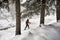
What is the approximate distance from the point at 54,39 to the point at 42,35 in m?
1.03

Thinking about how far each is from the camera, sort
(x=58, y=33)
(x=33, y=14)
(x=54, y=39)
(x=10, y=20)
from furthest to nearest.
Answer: (x=10, y=20)
(x=33, y=14)
(x=58, y=33)
(x=54, y=39)

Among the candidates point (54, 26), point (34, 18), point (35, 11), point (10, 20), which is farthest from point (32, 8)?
point (54, 26)

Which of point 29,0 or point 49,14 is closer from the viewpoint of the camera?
point 29,0

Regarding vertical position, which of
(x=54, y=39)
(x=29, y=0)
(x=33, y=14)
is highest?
(x=29, y=0)

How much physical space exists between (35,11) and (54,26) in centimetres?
985

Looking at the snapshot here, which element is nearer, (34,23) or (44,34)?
(44,34)

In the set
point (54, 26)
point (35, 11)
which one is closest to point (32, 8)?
point (35, 11)

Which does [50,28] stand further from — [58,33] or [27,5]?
[27,5]

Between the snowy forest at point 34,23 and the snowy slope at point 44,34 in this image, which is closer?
the snowy slope at point 44,34

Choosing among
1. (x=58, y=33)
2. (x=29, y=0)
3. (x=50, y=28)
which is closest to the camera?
(x=58, y=33)

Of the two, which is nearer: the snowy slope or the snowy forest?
the snowy slope

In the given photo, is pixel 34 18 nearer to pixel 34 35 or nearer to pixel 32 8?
pixel 32 8

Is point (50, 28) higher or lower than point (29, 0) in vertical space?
lower

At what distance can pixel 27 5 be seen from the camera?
22828 millimetres
